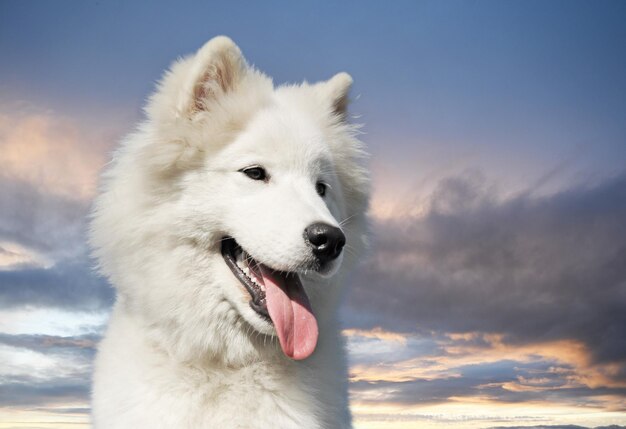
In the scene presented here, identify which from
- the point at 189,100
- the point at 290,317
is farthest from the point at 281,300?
the point at 189,100

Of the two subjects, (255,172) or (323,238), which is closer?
(323,238)

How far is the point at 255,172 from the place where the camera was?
16.1ft

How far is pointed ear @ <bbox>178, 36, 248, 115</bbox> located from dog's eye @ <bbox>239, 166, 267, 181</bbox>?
55 cm

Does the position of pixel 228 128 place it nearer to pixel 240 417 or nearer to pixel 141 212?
pixel 141 212

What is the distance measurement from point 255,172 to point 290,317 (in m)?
0.98

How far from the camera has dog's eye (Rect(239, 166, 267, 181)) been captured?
4879 millimetres

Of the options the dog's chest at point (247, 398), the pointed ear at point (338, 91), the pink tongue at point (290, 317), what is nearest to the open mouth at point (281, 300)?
the pink tongue at point (290, 317)

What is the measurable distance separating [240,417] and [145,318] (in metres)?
0.92

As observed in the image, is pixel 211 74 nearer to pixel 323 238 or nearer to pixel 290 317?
pixel 323 238

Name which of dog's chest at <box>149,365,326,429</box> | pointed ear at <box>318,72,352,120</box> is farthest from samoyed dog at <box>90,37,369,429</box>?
pointed ear at <box>318,72,352,120</box>

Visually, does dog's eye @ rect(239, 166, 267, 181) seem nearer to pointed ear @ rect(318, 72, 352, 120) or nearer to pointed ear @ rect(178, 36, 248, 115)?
pointed ear @ rect(178, 36, 248, 115)

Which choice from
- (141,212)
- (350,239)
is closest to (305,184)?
(350,239)

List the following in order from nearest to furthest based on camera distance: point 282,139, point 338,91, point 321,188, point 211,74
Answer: point 282,139 → point 211,74 → point 321,188 → point 338,91

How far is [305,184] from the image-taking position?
4918mm
